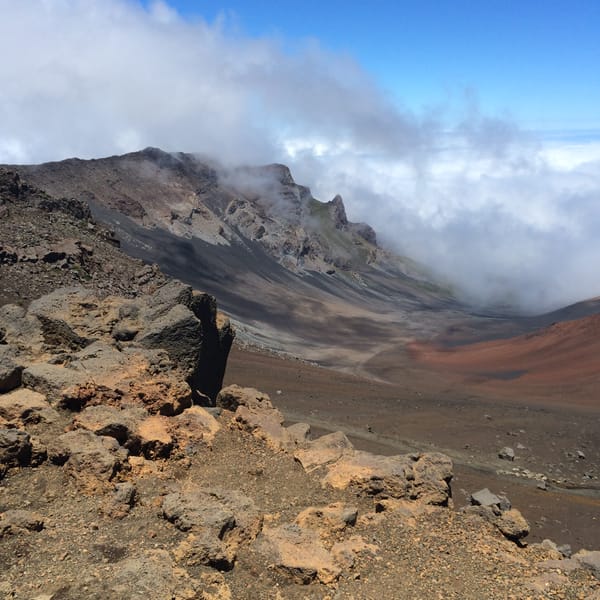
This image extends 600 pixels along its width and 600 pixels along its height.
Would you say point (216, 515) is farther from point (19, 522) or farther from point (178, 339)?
point (178, 339)

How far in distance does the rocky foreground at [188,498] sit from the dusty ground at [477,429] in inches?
239

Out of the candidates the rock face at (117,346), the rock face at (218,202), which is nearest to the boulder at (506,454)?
the rock face at (117,346)

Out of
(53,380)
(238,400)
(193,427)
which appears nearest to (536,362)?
(238,400)

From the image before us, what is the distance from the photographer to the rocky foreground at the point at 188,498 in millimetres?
5637

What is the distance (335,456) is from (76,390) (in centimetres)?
359

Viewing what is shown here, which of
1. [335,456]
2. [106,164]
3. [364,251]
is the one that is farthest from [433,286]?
[335,456]

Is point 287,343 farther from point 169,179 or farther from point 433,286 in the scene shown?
point 433,286

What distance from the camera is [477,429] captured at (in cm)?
2175

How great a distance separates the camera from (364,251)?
107 m

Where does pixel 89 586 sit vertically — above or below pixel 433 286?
below

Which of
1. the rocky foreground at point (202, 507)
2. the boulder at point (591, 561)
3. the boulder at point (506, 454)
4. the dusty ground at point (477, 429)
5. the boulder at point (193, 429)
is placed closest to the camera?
the rocky foreground at point (202, 507)

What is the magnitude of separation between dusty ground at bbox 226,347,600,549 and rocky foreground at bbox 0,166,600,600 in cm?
607

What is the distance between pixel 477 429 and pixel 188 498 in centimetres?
1724

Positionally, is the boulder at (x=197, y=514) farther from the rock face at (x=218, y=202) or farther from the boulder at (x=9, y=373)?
the rock face at (x=218, y=202)
